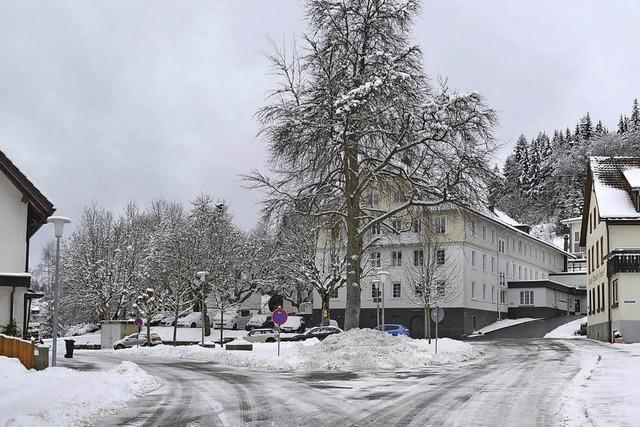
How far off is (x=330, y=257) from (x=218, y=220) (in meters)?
15.3

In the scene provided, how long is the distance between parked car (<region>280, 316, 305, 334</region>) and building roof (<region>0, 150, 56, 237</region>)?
40382 millimetres

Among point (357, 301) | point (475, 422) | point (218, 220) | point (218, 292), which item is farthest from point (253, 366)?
point (218, 220)

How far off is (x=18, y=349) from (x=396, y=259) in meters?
53.3

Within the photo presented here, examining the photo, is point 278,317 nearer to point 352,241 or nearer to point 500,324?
point 352,241

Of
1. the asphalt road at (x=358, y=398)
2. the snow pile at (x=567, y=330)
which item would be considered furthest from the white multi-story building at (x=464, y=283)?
the asphalt road at (x=358, y=398)

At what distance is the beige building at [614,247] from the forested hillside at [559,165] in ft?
223

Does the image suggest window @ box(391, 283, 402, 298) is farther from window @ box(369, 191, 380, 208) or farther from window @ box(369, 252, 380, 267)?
window @ box(369, 191, 380, 208)

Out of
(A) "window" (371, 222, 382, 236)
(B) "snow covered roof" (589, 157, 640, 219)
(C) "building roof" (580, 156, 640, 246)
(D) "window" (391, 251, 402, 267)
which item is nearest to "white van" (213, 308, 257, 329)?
(D) "window" (391, 251, 402, 267)

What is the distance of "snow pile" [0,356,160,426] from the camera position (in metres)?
12.9

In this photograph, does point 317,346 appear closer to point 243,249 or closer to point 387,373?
point 387,373

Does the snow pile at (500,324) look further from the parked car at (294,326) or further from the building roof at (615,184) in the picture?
the building roof at (615,184)

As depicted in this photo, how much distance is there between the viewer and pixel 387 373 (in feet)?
82.9

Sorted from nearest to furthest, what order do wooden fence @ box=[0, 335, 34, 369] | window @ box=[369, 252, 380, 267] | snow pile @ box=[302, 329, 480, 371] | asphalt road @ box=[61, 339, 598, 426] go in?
asphalt road @ box=[61, 339, 598, 426] < wooden fence @ box=[0, 335, 34, 369] < snow pile @ box=[302, 329, 480, 371] < window @ box=[369, 252, 380, 267]

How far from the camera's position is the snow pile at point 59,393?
12883mm
